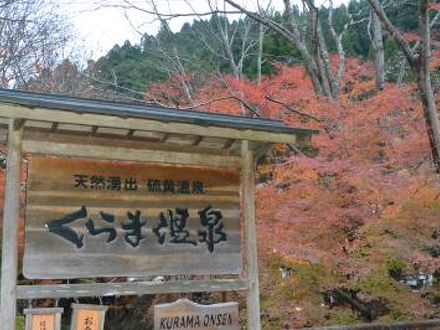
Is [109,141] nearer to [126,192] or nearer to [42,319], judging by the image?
[126,192]

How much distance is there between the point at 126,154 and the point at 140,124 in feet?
1.59

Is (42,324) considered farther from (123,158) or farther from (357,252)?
(357,252)

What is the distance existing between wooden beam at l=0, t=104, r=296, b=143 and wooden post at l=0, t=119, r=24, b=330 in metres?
0.26

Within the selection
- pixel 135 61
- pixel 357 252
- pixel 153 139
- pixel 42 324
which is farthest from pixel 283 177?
pixel 135 61

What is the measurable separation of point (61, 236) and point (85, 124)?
992mm

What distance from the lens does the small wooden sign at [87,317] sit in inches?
186

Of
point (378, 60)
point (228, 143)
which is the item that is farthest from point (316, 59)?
point (228, 143)

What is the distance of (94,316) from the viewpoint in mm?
4789

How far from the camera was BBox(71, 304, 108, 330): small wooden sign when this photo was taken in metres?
4.71

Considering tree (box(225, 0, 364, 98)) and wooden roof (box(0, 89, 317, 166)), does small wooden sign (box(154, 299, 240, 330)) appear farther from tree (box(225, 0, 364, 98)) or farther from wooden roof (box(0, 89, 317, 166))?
tree (box(225, 0, 364, 98))

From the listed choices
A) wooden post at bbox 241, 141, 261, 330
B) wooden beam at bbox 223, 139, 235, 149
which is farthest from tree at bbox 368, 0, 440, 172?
wooden beam at bbox 223, 139, 235, 149

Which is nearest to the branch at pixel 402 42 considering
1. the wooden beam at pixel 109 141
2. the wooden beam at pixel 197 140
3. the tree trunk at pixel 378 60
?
the wooden beam at pixel 109 141

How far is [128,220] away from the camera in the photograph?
194 inches

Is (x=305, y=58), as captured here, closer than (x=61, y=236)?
No
